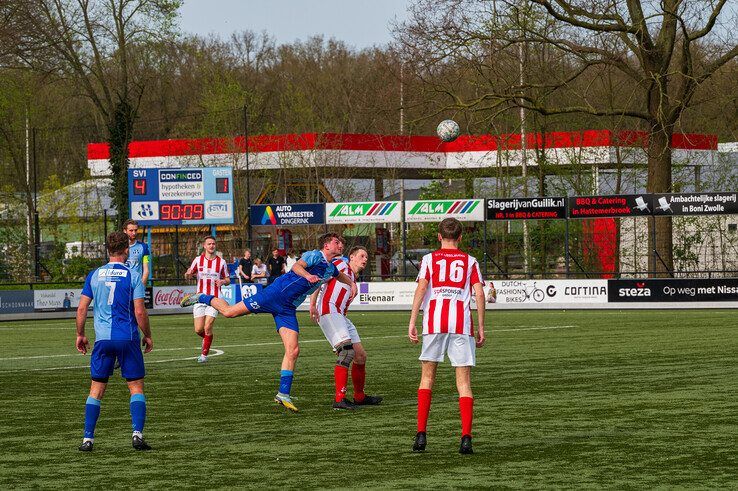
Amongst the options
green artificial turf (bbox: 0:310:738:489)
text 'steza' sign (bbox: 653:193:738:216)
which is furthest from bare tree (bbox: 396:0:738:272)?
green artificial turf (bbox: 0:310:738:489)

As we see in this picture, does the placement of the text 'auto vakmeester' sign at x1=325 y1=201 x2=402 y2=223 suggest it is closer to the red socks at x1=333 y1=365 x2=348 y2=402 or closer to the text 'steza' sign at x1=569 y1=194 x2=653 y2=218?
the text 'steza' sign at x1=569 y1=194 x2=653 y2=218

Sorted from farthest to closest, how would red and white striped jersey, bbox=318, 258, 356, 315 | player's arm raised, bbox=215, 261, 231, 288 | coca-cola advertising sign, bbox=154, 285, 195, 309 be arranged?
coca-cola advertising sign, bbox=154, 285, 195, 309 < player's arm raised, bbox=215, 261, 231, 288 < red and white striped jersey, bbox=318, 258, 356, 315

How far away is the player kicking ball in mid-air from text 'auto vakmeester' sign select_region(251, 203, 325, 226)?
27.6 meters

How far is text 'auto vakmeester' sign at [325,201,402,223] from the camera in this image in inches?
1591

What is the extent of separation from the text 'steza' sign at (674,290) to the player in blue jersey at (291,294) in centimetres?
2480

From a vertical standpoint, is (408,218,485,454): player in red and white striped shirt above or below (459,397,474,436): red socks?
above

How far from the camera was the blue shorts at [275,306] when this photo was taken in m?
13.3

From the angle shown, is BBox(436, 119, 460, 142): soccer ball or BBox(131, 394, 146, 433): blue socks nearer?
BBox(131, 394, 146, 433): blue socks

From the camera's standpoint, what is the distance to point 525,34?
3950 centimetres

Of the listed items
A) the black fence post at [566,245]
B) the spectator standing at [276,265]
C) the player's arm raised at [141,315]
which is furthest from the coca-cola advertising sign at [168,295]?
the player's arm raised at [141,315]

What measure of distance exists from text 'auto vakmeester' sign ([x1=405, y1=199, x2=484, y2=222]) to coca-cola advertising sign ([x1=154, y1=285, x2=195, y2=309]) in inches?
299

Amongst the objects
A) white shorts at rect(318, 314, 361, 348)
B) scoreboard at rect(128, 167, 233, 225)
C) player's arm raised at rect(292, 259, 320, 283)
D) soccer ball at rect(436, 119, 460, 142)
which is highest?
soccer ball at rect(436, 119, 460, 142)

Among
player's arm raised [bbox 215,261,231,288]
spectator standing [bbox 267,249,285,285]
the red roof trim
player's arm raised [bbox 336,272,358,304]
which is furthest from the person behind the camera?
the red roof trim

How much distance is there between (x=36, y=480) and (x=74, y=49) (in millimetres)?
52380
